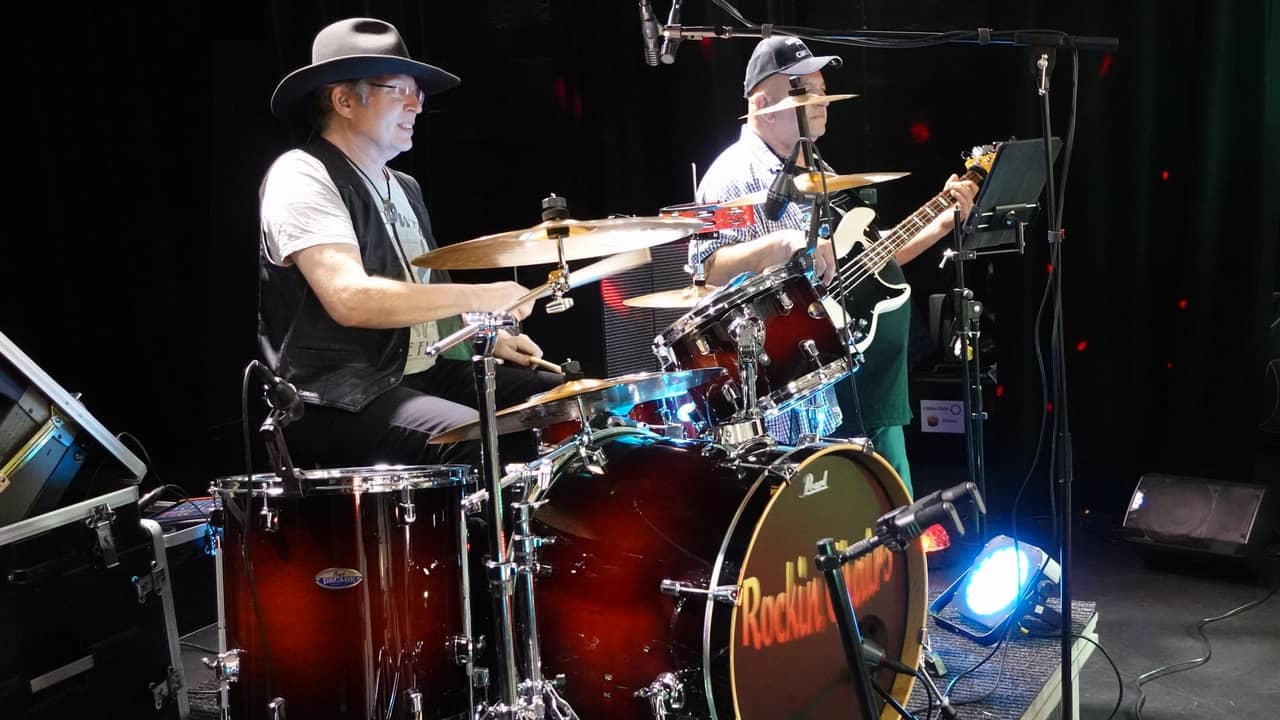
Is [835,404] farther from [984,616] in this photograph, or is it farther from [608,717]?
[608,717]

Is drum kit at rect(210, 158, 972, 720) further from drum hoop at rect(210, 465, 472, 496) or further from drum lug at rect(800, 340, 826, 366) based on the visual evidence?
drum lug at rect(800, 340, 826, 366)

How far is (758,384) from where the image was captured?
2629 millimetres

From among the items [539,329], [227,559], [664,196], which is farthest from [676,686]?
[664,196]

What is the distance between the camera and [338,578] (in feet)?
7.16

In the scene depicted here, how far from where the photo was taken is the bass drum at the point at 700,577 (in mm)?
2105

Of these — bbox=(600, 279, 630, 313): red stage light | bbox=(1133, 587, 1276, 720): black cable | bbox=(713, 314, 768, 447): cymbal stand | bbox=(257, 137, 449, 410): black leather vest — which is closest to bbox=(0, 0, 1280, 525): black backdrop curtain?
bbox=(600, 279, 630, 313): red stage light

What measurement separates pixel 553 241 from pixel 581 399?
13.2 inches

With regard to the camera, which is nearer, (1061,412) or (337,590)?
(337,590)

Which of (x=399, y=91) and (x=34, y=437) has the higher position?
(x=399, y=91)

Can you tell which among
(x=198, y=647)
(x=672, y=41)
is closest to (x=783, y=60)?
(x=672, y=41)

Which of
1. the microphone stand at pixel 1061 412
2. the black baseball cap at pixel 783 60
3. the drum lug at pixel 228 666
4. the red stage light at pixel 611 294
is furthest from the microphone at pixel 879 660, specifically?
Result: the red stage light at pixel 611 294

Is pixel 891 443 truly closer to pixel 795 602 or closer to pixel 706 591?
pixel 795 602

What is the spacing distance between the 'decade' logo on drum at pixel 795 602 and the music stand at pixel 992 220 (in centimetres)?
69

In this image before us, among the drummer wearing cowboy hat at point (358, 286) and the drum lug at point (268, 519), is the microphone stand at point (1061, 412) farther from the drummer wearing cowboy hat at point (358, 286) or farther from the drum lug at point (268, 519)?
the drum lug at point (268, 519)
